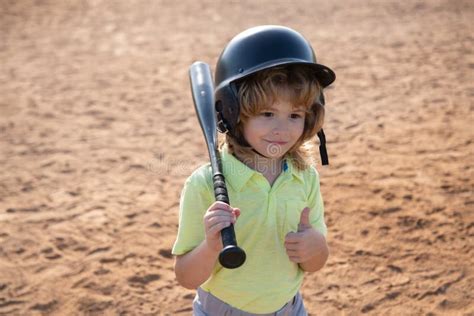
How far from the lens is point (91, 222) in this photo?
4613 millimetres

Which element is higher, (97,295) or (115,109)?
(97,295)

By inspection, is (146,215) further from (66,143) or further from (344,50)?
(344,50)

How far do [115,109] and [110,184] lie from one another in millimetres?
1876

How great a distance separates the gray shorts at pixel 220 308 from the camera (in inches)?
81.9

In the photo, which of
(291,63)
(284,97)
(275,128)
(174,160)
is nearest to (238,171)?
(275,128)

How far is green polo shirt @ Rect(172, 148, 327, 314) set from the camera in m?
2.02

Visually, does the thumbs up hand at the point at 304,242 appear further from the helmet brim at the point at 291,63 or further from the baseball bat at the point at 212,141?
the helmet brim at the point at 291,63

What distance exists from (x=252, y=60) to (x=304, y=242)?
67cm

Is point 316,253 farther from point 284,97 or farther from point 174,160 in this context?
point 174,160

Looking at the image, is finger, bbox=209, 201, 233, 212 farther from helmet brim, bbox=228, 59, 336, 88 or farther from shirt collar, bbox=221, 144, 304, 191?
helmet brim, bbox=228, 59, 336, 88

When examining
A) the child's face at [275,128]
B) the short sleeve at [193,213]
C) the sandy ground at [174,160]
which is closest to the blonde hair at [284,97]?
the child's face at [275,128]


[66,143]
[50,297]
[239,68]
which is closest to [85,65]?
[66,143]

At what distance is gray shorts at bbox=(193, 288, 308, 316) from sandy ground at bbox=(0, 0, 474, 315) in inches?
56.2

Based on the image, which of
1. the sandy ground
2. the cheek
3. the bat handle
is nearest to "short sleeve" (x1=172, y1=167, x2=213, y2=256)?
the bat handle
